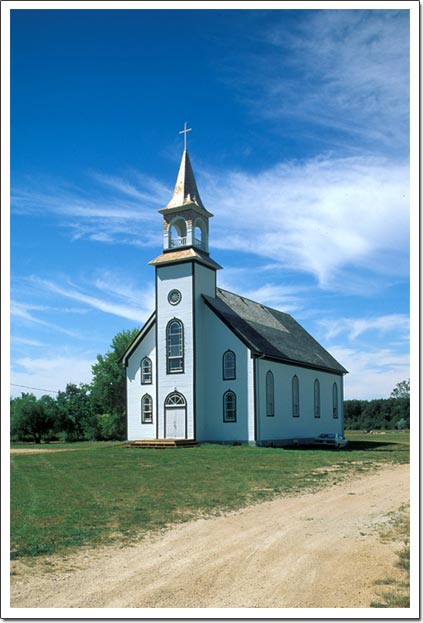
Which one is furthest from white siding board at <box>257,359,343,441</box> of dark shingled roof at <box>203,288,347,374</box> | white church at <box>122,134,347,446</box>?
dark shingled roof at <box>203,288,347,374</box>

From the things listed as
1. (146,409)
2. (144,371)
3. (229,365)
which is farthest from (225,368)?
(146,409)

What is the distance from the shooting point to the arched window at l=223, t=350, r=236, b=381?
35.8 m

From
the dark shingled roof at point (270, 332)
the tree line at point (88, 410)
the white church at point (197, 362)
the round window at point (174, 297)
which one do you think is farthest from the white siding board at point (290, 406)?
the tree line at point (88, 410)

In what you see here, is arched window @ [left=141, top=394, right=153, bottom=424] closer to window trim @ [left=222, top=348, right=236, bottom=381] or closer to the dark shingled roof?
window trim @ [left=222, top=348, right=236, bottom=381]

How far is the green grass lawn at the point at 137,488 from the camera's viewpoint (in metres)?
10.4

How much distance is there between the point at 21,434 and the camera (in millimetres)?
59969

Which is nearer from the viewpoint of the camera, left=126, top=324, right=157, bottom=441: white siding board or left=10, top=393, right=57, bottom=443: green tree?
left=126, top=324, right=157, bottom=441: white siding board

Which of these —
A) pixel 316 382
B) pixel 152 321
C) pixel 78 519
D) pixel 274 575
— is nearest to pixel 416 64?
pixel 274 575

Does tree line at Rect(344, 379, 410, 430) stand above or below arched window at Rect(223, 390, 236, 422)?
below

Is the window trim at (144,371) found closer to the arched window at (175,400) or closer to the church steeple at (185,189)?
the arched window at (175,400)

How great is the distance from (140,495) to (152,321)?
25.2m

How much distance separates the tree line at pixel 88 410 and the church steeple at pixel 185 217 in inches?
963

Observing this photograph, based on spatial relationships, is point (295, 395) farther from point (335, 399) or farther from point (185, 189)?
point (185, 189)

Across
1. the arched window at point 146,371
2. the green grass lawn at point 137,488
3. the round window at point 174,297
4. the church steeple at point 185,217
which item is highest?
the church steeple at point 185,217
